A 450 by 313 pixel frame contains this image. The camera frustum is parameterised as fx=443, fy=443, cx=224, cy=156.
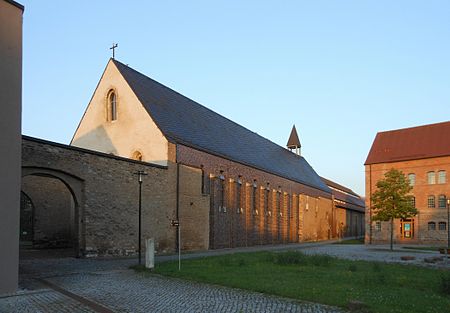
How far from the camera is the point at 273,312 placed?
9312mm

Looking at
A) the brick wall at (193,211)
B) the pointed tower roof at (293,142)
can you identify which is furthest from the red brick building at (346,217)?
the brick wall at (193,211)

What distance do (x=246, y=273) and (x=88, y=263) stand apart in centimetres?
795

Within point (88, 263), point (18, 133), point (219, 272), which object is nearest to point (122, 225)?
point (88, 263)

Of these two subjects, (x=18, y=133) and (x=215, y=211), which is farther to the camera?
(x=215, y=211)

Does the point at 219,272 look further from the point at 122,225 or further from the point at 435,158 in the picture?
the point at 435,158

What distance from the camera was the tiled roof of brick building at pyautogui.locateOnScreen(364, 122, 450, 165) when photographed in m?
51.3

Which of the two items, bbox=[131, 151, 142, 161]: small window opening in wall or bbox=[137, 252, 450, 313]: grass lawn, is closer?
bbox=[137, 252, 450, 313]: grass lawn

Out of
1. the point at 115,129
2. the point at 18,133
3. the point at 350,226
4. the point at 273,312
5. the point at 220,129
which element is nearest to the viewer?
the point at 273,312

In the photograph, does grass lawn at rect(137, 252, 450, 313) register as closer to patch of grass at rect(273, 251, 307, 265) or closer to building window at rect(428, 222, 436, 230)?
patch of grass at rect(273, 251, 307, 265)

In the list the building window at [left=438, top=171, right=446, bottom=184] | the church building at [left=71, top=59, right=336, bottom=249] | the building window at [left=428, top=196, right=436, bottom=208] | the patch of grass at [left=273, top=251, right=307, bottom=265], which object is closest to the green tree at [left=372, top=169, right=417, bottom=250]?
the church building at [left=71, top=59, right=336, bottom=249]

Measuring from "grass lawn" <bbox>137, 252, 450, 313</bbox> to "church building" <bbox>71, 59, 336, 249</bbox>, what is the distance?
38.2ft

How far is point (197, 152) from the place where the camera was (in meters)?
31.9

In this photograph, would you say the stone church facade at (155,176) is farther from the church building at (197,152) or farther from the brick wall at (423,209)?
the brick wall at (423,209)

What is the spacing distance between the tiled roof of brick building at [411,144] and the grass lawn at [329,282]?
37.0 metres
